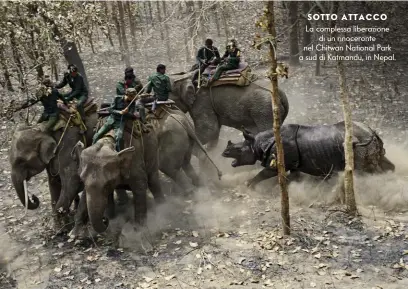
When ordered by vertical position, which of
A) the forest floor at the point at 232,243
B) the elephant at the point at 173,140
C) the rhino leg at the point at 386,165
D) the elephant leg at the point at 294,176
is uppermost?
the elephant at the point at 173,140

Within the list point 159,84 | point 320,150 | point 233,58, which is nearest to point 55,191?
point 159,84

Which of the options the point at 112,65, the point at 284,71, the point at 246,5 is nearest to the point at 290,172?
the point at 284,71

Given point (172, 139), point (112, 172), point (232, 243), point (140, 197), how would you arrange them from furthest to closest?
point (172, 139) → point (140, 197) → point (232, 243) → point (112, 172)

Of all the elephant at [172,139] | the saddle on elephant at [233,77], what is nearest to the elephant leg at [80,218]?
the elephant at [172,139]

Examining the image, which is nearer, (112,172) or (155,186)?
(112,172)

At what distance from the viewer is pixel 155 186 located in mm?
10422

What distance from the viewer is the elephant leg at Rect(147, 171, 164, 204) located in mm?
10297

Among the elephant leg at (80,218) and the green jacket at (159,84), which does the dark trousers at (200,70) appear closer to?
the green jacket at (159,84)

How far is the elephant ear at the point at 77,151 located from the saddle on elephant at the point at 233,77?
419 cm

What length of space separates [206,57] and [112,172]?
546 cm

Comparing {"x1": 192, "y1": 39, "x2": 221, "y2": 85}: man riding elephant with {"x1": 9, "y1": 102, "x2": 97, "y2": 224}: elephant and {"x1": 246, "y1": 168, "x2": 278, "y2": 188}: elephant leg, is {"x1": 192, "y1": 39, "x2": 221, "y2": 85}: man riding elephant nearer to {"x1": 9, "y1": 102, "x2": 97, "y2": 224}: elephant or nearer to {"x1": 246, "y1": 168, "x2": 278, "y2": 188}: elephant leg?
{"x1": 246, "y1": 168, "x2": 278, "y2": 188}: elephant leg

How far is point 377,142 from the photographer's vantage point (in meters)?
10.1

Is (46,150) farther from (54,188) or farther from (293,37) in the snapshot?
(293,37)

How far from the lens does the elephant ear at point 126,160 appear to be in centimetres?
875
